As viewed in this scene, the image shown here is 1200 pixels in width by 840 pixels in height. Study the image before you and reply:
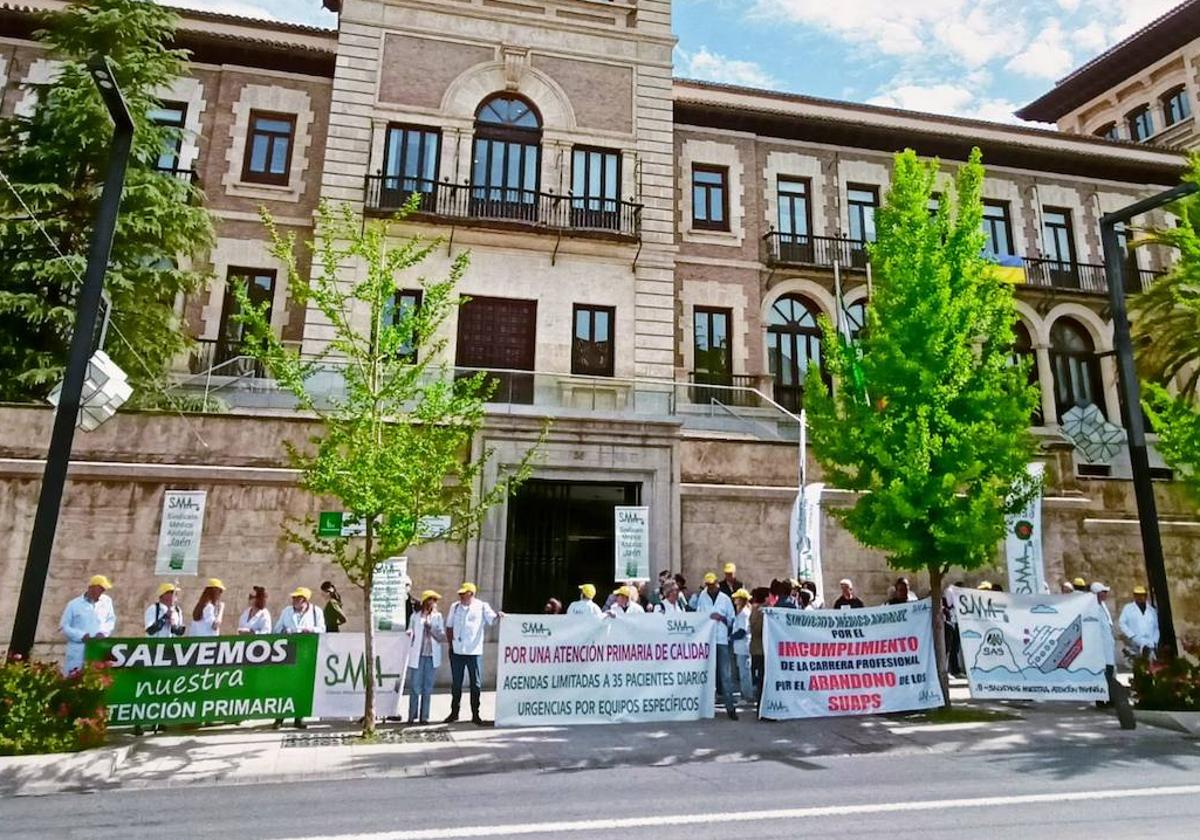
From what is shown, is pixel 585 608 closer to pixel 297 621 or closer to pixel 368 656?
pixel 368 656

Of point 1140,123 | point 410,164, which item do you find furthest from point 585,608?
point 1140,123

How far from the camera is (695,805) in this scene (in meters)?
6.41

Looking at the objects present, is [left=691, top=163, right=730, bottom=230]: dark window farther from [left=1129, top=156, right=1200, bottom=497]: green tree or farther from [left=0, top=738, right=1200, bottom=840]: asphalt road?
[left=0, top=738, right=1200, bottom=840]: asphalt road

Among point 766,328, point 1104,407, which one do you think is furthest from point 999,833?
point 1104,407

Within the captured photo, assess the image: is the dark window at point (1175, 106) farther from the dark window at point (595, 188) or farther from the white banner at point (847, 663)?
the white banner at point (847, 663)

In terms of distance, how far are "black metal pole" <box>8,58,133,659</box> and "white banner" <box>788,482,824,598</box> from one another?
11.5 m

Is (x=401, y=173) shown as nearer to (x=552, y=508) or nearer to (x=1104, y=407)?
(x=552, y=508)

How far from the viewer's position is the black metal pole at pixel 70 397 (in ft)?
26.9

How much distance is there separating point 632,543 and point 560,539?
1682 millimetres

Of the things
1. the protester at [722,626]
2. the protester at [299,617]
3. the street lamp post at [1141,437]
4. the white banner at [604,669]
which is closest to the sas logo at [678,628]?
the white banner at [604,669]

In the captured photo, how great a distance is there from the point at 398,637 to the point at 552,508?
19.7 ft

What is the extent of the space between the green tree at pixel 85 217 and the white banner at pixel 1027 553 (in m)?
18.2

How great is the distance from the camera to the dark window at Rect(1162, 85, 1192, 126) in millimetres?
30223

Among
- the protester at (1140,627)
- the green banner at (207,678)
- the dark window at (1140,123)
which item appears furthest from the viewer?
the dark window at (1140,123)
